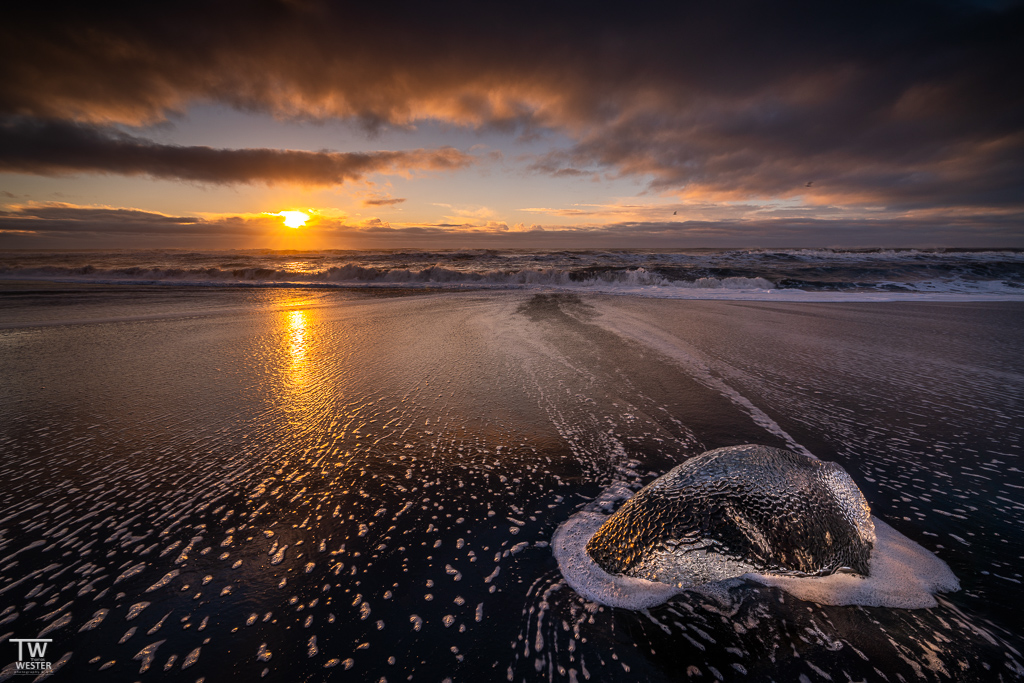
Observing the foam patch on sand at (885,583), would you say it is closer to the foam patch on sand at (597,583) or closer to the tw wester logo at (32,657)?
the foam patch on sand at (597,583)

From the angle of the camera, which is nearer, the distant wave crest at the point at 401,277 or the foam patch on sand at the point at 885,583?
the foam patch on sand at the point at 885,583

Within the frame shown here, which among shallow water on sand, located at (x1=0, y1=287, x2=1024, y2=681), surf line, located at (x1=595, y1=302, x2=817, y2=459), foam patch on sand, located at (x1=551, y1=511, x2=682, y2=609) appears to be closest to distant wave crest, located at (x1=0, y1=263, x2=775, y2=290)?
surf line, located at (x1=595, y1=302, x2=817, y2=459)

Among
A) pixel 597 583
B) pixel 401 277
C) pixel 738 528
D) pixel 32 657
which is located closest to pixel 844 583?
pixel 738 528

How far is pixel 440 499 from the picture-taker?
196cm

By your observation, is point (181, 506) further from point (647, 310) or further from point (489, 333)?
point (647, 310)

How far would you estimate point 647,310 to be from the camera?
328 inches

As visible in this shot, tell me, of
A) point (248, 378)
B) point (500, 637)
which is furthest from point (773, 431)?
point (248, 378)

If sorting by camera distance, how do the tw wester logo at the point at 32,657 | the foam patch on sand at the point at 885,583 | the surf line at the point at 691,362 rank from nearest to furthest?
the tw wester logo at the point at 32,657 < the foam patch on sand at the point at 885,583 < the surf line at the point at 691,362


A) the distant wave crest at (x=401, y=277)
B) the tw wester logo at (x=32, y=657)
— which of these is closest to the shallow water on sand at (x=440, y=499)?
the tw wester logo at (x=32, y=657)

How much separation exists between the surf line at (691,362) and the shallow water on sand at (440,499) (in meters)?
0.03

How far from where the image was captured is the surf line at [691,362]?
2.73m

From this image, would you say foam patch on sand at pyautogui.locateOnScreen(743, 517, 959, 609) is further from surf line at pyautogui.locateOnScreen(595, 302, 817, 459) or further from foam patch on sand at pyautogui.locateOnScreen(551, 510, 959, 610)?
surf line at pyautogui.locateOnScreen(595, 302, 817, 459)

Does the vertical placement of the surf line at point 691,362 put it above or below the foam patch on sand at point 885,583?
below

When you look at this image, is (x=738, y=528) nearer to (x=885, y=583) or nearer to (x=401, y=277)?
(x=885, y=583)
